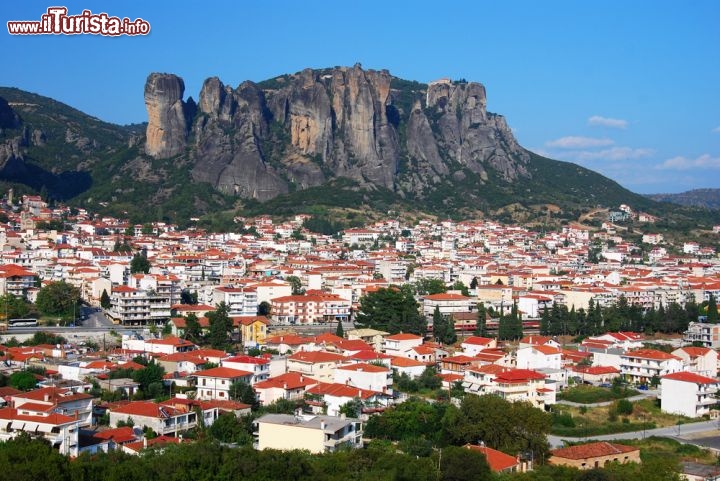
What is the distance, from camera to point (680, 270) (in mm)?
70750

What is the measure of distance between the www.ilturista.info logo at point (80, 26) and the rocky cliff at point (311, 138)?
2596 inches

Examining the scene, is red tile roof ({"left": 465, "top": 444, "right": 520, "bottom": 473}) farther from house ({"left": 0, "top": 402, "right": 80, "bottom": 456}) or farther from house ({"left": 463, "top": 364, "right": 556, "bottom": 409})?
house ({"left": 0, "top": 402, "right": 80, "bottom": 456})

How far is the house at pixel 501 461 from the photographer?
23527mm

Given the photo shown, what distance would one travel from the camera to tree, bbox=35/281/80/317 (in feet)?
149

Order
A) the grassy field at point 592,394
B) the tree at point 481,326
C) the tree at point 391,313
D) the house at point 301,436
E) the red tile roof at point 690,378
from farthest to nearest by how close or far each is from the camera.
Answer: the tree at point 481,326 → the tree at point 391,313 → the grassy field at point 592,394 → the red tile roof at point 690,378 → the house at point 301,436

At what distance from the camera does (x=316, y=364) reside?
111 ft

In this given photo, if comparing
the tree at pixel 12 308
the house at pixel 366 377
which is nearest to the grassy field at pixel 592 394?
the house at pixel 366 377

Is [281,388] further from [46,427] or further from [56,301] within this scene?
[56,301]

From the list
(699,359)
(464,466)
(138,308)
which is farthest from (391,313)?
(464,466)

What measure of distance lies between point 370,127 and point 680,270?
47.2 metres

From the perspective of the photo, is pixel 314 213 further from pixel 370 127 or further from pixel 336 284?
pixel 336 284

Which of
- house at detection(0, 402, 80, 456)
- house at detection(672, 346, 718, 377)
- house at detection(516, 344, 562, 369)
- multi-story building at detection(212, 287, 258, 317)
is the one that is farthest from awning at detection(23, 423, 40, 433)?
multi-story building at detection(212, 287, 258, 317)

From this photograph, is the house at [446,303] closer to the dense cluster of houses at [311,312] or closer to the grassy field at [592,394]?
the dense cluster of houses at [311,312]

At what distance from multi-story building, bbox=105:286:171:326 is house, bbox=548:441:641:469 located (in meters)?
25.3
